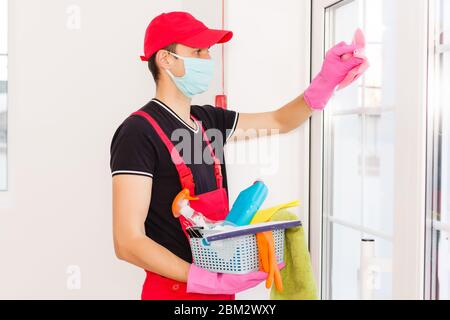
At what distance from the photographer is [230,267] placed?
4.10ft

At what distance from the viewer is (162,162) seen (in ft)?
4.57

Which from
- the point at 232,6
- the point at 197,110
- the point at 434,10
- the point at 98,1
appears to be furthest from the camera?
the point at 98,1

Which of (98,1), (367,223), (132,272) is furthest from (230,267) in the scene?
(98,1)

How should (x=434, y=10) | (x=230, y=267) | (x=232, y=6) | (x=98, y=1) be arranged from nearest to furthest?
(x=434, y=10), (x=230, y=267), (x=232, y=6), (x=98, y=1)

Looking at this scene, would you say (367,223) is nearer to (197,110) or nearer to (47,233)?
(197,110)

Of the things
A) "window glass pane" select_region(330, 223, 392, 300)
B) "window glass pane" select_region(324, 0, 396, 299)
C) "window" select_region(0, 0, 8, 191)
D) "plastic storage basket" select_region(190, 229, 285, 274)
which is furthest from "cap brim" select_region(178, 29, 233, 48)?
"window" select_region(0, 0, 8, 191)

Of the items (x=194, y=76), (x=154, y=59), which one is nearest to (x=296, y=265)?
(x=194, y=76)

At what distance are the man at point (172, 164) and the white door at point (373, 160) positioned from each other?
0.35ft

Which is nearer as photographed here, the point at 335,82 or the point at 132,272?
the point at 335,82

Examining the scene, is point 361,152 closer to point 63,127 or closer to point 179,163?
point 179,163

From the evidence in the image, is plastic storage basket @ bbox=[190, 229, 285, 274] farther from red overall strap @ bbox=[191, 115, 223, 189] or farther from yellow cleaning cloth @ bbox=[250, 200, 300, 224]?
red overall strap @ bbox=[191, 115, 223, 189]

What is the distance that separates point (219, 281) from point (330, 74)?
2.07ft

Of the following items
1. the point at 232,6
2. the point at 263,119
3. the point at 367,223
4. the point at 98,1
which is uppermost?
the point at 98,1

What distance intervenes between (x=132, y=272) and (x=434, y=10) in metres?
1.56
